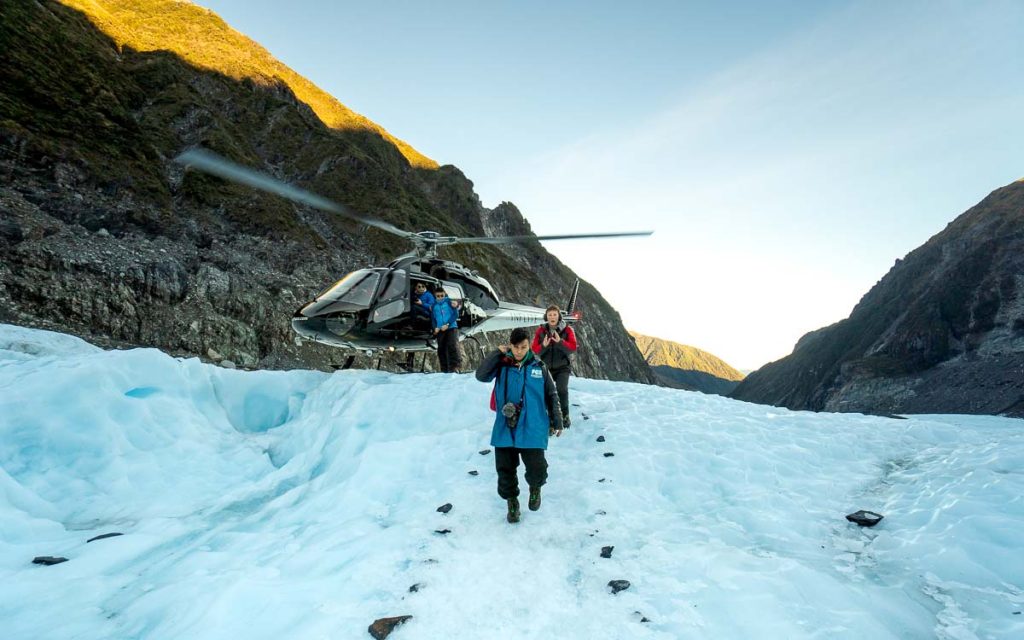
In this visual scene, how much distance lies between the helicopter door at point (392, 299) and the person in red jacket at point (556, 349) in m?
3.80

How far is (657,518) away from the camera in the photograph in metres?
4.97

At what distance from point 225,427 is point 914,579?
342 inches

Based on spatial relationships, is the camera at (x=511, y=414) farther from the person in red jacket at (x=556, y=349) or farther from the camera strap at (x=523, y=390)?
the person in red jacket at (x=556, y=349)

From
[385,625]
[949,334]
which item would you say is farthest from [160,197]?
[949,334]

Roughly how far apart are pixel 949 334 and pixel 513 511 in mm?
89377

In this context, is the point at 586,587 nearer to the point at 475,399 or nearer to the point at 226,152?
the point at 475,399

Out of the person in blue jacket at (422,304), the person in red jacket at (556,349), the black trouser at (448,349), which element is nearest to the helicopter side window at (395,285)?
the person in blue jacket at (422,304)

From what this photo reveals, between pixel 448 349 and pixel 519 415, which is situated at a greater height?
pixel 448 349

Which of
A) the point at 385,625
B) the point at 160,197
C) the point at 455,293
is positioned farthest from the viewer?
the point at 160,197

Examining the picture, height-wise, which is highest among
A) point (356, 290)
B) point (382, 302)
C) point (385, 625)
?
point (356, 290)

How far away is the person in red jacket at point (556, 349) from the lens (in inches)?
294

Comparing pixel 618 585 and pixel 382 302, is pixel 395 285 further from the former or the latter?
pixel 618 585

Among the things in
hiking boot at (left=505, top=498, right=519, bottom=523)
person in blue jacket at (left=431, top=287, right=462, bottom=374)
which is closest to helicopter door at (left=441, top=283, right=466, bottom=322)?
person in blue jacket at (left=431, top=287, right=462, bottom=374)

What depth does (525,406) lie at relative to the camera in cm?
503
